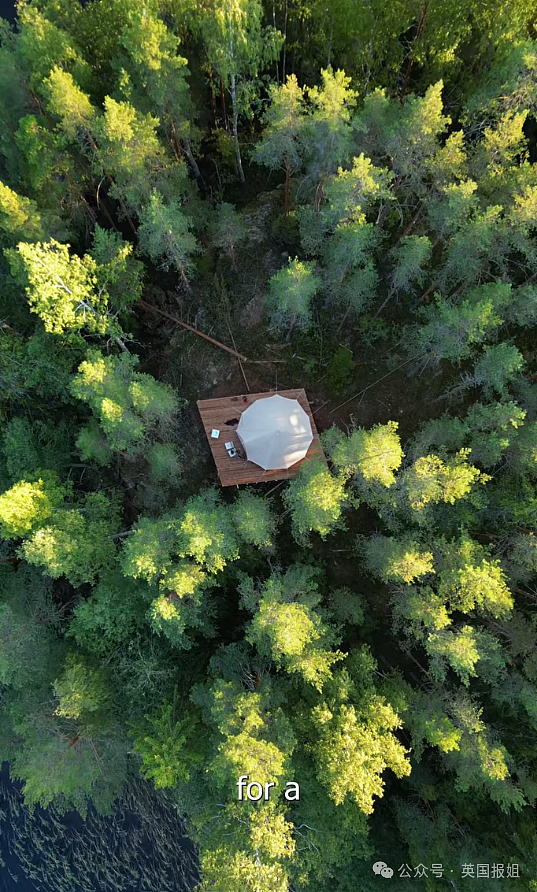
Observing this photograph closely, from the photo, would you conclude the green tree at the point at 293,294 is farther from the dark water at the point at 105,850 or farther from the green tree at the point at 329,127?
the dark water at the point at 105,850

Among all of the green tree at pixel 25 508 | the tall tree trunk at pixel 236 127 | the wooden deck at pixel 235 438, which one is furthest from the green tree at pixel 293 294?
the green tree at pixel 25 508

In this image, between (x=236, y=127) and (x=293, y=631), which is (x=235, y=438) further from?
(x=236, y=127)

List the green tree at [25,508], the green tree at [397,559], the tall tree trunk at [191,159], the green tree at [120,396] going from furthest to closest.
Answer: the tall tree trunk at [191,159] < the green tree at [120,396] < the green tree at [25,508] < the green tree at [397,559]

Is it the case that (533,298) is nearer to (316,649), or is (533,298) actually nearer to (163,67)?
(316,649)

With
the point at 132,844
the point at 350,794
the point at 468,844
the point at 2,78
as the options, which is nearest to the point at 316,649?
the point at 350,794

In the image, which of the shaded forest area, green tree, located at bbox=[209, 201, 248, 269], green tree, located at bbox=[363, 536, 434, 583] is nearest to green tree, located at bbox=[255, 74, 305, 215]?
the shaded forest area
